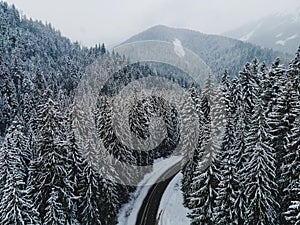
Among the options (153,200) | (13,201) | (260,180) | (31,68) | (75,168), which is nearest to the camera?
(13,201)

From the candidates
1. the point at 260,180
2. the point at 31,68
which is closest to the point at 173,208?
the point at 260,180

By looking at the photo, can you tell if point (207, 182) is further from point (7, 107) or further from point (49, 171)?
point (7, 107)

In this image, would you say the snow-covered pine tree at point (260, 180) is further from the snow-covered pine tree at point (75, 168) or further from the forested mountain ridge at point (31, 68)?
the forested mountain ridge at point (31, 68)

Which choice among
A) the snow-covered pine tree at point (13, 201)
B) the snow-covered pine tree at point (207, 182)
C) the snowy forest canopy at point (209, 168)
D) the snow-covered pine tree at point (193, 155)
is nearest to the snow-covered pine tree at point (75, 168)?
the snowy forest canopy at point (209, 168)

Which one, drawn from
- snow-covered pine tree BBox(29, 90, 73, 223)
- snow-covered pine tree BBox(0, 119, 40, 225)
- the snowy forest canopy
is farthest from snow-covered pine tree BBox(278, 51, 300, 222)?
snow-covered pine tree BBox(0, 119, 40, 225)

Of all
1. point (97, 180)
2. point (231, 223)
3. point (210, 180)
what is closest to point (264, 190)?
point (231, 223)
